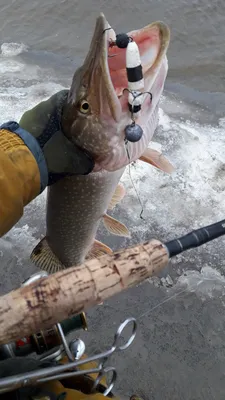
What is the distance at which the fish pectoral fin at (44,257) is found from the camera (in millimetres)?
2479

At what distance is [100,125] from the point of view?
73.6 inches

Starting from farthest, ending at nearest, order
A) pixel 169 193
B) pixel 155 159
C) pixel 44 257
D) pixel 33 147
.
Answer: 1. pixel 169 193
2. pixel 44 257
3. pixel 155 159
4. pixel 33 147

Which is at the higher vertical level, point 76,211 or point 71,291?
point 71,291

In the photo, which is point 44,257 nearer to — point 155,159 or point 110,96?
point 155,159

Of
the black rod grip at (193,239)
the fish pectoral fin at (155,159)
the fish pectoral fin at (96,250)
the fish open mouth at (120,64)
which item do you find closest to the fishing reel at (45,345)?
the black rod grip at (193,239)

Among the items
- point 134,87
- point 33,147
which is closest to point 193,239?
point 134,87

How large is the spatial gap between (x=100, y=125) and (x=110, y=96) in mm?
185

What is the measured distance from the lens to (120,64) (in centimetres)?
177

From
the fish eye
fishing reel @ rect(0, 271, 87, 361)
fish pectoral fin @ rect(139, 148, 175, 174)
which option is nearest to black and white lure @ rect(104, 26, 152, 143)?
the fish eye

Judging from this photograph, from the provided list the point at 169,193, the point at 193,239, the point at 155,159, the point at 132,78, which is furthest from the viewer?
the point at 169,193

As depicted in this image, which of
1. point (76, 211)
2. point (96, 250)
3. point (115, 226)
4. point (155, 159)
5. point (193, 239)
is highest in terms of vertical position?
point (193, 239)

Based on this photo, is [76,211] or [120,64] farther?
[76,211]

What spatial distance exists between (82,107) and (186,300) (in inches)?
60.1

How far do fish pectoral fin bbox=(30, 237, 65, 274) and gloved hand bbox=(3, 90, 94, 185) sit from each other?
626mm
